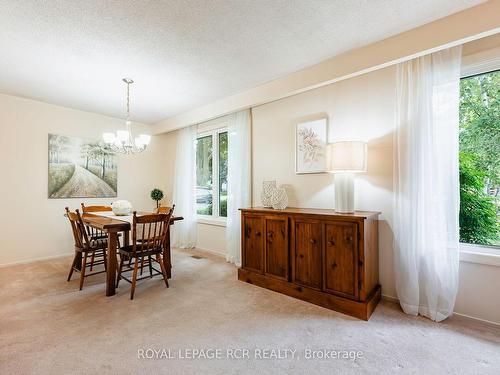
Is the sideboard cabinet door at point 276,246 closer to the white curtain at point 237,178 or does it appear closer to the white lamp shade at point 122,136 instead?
the white curtain at point 237,178

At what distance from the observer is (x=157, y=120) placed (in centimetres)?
515

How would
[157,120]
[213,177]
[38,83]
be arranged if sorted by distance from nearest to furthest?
[38,83]
[213,177]
[157,120]

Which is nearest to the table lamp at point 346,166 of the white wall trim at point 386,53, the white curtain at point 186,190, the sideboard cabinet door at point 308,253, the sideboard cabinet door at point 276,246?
the sideboard cabinet door at point 308,253

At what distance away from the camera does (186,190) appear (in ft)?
16.2

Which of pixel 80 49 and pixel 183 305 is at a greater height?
pixel 80 49

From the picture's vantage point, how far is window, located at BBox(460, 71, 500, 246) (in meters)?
2.18

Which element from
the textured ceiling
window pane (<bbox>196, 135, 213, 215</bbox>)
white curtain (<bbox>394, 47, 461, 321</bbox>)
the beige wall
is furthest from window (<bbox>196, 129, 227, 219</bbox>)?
white curtain (<bbox>394, 47, 461, 321</bbox>)

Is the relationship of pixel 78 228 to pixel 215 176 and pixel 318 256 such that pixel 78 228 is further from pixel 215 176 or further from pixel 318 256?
pixel 318 256

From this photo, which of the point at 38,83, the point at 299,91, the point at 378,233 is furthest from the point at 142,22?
the point at 378,233

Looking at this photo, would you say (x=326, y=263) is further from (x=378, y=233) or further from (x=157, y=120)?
(x=157, y=120)

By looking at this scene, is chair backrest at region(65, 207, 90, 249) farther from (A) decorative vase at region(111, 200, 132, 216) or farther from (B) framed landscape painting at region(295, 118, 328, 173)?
(B) framed landscape painting at region(295, 118, 328, 173)

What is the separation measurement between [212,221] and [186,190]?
893 mm

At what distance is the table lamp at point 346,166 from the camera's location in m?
2.45

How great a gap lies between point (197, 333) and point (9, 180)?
12.7ft
